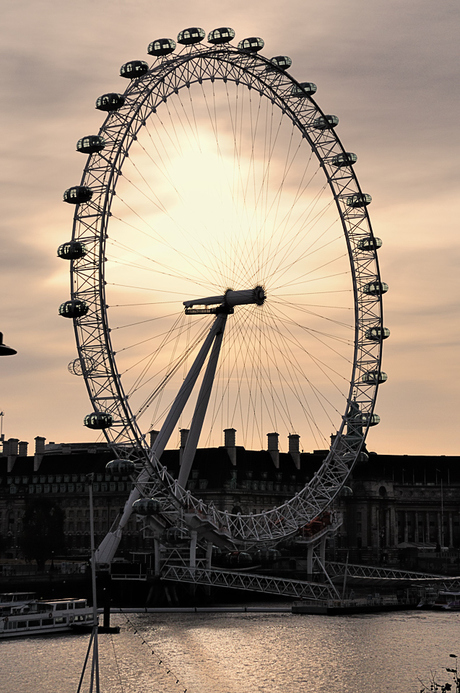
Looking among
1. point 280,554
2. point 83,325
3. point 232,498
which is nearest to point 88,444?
point 232,498

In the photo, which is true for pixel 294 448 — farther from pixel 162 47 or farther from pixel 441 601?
pixel 162 47

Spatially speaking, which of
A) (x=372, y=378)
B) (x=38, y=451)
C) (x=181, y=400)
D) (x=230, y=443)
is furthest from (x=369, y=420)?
(x=38, y=451)

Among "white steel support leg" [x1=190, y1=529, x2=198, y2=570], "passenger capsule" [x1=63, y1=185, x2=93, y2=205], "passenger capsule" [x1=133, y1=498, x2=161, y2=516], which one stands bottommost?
"white steel support leg" [x1=190, y1=529, x2=198, y2=570]

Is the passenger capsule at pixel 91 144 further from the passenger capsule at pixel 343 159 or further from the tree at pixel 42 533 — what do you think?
the tree at pixel 42 533

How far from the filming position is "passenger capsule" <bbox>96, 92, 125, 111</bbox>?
81.2 metres

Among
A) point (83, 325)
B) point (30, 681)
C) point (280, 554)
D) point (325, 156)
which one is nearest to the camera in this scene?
point (30, 681)

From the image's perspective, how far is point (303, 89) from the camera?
91.6 meters

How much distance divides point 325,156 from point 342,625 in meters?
32.9

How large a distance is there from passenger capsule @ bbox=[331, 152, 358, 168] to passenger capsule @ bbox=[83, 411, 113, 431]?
26.1 m

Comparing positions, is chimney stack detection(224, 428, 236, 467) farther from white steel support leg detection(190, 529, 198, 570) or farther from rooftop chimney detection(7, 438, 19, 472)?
white steel support leg detection(190, 529, 198, 570)

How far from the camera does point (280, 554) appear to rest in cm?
11844

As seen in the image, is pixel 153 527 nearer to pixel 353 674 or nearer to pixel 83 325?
pixel 83 325

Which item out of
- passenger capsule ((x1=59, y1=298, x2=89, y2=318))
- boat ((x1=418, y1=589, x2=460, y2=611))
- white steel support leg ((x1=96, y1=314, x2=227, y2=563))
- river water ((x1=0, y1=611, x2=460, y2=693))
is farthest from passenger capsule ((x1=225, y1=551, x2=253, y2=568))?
passenger capsule ((x1=59, y1=298, x2=89, y2=318))

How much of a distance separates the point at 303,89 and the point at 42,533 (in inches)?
1981
